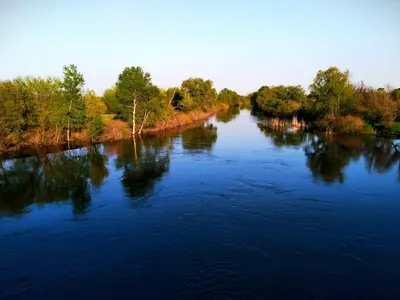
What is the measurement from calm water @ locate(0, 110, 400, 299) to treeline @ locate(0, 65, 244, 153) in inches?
290

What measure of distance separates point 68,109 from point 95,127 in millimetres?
3819

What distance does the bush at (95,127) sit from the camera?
35.6 metres

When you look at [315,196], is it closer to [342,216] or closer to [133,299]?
[342,216]

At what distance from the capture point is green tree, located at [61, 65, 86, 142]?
105ft

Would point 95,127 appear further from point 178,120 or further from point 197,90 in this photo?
point 197,90

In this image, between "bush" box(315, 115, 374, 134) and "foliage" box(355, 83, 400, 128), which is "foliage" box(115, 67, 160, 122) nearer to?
"bush" box(315, 115, 374, 134)

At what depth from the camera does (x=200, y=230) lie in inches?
→ 529

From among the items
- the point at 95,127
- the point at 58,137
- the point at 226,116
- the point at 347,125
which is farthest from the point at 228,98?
the point at 58,137

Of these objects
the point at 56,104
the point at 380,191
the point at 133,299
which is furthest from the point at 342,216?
the point at 56,104

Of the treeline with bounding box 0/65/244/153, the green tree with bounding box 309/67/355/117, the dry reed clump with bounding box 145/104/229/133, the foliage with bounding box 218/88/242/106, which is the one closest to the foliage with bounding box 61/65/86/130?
the treeline with bounding box 0/65/244/153

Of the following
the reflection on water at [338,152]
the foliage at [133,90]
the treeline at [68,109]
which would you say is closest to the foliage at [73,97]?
the treeline at [68,109]

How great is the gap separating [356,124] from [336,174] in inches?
852

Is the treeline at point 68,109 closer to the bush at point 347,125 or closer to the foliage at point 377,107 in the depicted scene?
the bush at point 347,125

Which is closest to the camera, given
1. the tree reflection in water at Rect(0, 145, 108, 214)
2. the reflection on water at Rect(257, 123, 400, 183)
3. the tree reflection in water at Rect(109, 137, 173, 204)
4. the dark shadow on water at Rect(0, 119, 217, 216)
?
the tree reflection in water at Rect(0, 145, 108, 214)
